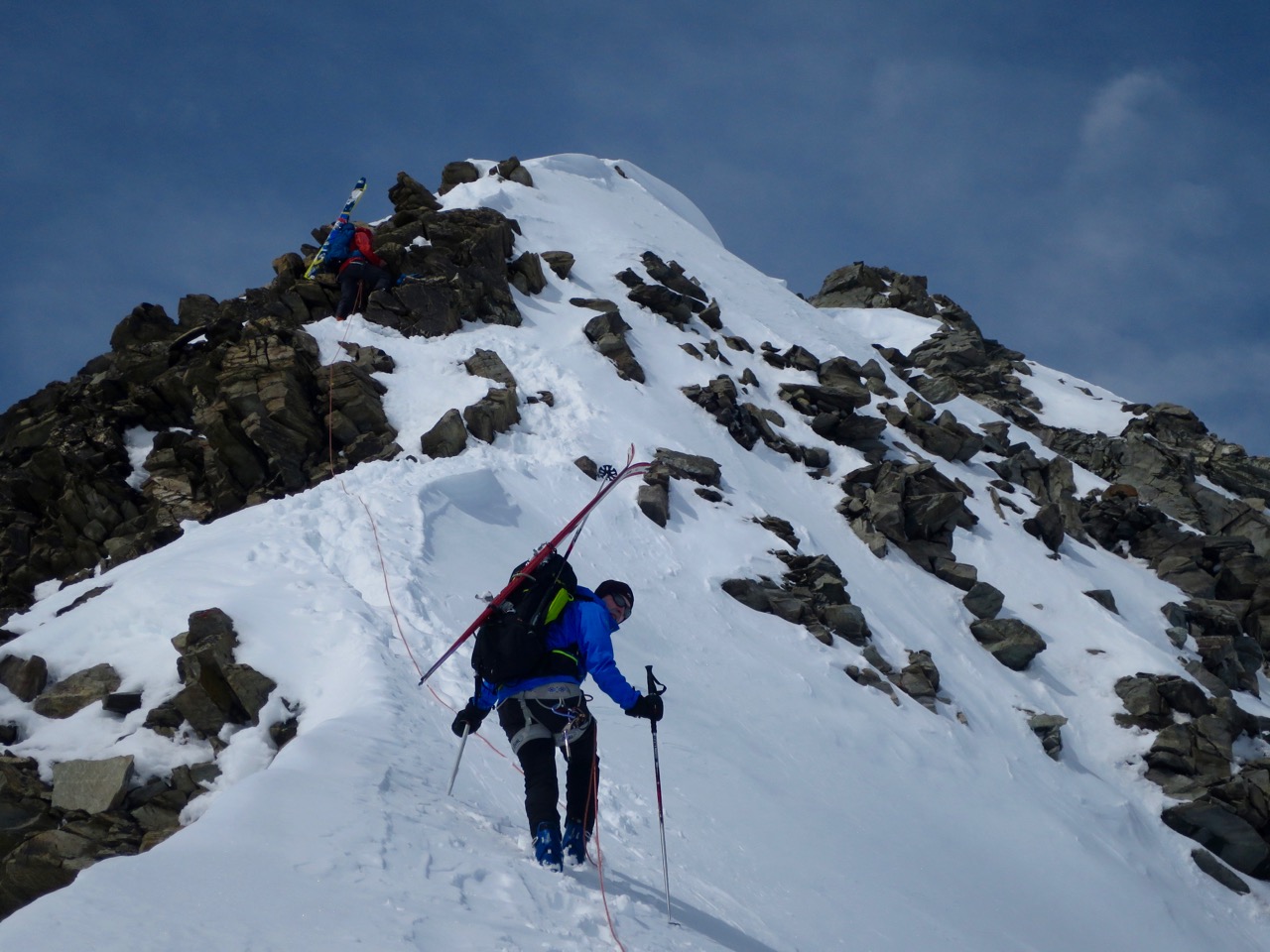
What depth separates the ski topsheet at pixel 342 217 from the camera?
75.3ft

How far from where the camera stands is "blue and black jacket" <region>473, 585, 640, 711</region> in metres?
6.54

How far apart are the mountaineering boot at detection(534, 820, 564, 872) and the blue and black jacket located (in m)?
0.92

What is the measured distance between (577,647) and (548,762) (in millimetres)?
811

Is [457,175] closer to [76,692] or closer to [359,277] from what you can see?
[359,277]

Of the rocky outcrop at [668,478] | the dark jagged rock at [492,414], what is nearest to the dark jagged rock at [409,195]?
the dark jagged rock at [492,414]

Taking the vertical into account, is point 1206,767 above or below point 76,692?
above

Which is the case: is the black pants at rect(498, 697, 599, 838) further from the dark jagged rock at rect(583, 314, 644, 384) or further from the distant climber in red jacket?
the distant climber in red jacket

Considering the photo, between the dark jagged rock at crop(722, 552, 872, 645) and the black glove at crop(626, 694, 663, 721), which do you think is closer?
the black glove at crop(626, 694, 663, 721)

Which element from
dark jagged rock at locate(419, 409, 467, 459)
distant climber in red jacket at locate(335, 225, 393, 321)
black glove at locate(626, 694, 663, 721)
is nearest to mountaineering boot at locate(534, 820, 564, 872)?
black glove at locate(626, 694, 663, 721)

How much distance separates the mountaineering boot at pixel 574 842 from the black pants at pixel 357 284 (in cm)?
1686

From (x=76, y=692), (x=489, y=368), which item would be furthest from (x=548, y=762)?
(x=489, y=368)

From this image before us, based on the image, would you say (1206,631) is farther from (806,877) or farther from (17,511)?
(17,511)

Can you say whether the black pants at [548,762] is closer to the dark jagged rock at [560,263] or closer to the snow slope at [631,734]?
the snow slope at [631,734]

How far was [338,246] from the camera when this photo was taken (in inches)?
899
